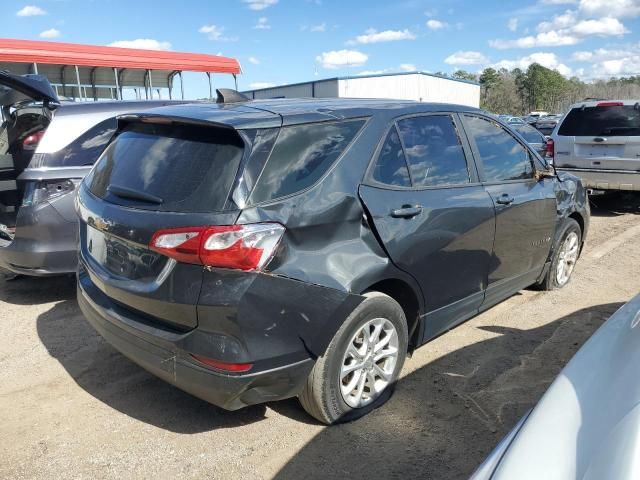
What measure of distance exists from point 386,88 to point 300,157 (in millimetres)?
34976

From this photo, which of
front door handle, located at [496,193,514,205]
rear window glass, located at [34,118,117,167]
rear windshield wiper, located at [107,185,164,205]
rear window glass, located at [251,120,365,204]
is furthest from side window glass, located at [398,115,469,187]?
rear window glass, located at [34,118,117,167]

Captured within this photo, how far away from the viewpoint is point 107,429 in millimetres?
3074

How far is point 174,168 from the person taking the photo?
9.18 feet

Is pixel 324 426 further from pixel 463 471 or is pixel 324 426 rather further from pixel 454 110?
pixel 454 110

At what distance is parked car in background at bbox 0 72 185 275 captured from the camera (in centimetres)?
446

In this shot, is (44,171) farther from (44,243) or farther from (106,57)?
(106,57)

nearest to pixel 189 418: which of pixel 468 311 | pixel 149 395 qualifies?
pixel 149 395

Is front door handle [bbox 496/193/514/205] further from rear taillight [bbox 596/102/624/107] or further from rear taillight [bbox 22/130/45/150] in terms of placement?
rear taillight [bbox 596/102/624/107]

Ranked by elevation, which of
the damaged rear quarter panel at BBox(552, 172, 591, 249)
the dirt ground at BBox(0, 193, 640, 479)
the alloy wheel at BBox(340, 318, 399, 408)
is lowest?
the dirt ground at BBox(0, 193, 640, 479)

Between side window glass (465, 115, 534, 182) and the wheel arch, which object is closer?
the wheel arch

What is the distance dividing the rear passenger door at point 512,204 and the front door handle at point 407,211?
0.90m

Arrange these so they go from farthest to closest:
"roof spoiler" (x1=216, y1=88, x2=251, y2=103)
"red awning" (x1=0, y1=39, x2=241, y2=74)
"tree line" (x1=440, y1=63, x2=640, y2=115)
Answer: "tree line" (x1=440, y1=63, x2=640, y2=115), "red awning" (x1=0, y1=39, x2=241, y2=74), "roof spoiler" (x1=216, y1=88, x2=251, y2=103)

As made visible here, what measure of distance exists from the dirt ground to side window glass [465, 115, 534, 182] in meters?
1.22

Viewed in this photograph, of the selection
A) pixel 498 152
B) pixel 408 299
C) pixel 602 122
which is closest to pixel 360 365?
pixel 408 299
